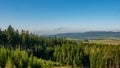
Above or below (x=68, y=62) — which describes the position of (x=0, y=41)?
above

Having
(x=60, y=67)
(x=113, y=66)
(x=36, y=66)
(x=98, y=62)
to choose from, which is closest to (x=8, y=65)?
(x=36, y=66)

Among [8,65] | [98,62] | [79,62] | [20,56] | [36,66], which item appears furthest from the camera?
[79,62]

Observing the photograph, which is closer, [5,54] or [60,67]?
[5,54]

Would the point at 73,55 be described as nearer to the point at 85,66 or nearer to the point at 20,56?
the point at 85,66


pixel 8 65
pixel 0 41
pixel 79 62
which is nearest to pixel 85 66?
pixel 79 62

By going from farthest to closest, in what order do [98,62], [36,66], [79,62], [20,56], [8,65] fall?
1. [79,62]
2. [98,62]
3. [20,56]
4. [36,66]
5. [8,65]

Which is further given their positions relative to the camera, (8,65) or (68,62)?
(68,62)

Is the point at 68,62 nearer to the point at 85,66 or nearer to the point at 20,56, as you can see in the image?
the point at 85,66

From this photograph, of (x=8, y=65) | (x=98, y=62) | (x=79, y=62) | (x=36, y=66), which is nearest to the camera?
(x=8, y=65)

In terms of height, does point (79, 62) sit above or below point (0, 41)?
below
